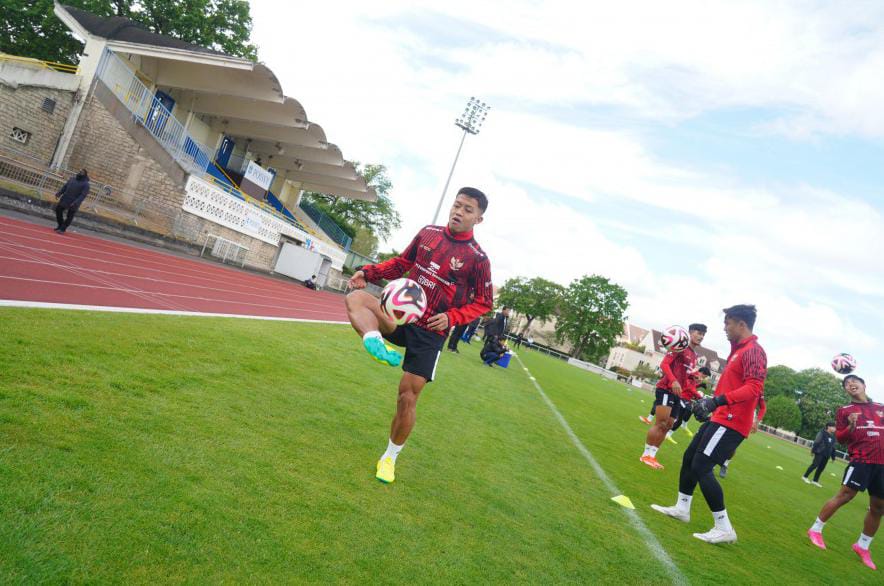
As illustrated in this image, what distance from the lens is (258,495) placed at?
9.86 ft

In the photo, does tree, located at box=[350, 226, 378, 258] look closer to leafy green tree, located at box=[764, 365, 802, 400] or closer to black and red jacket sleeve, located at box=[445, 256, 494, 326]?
black and red jacket sleeve, located at box=[445, 256, 494, 326]

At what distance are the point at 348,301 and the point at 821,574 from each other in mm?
5556

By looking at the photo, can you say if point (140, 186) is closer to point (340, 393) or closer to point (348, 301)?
point (340, 393)

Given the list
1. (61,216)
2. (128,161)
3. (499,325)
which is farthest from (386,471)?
(128,161)

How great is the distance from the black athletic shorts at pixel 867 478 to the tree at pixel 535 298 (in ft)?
284

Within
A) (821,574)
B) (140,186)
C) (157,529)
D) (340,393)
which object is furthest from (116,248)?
(821,574)

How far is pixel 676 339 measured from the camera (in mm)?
7961

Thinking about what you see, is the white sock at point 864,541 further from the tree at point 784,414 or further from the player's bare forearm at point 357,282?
the tree at point 784,414

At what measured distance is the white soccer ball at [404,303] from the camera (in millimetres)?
3854

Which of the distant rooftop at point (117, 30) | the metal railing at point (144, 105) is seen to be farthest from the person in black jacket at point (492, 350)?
the distant rooftop at point (117, 30)

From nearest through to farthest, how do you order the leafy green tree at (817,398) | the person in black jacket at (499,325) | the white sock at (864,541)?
the white sock at (864,541) < the person in black jacket at (499,325) < the leafy green tree at (817,398)

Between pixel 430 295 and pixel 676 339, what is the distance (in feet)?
17.1

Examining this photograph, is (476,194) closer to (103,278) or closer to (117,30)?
(103,278)

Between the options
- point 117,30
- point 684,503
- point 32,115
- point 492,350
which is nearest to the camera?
point 684,503
